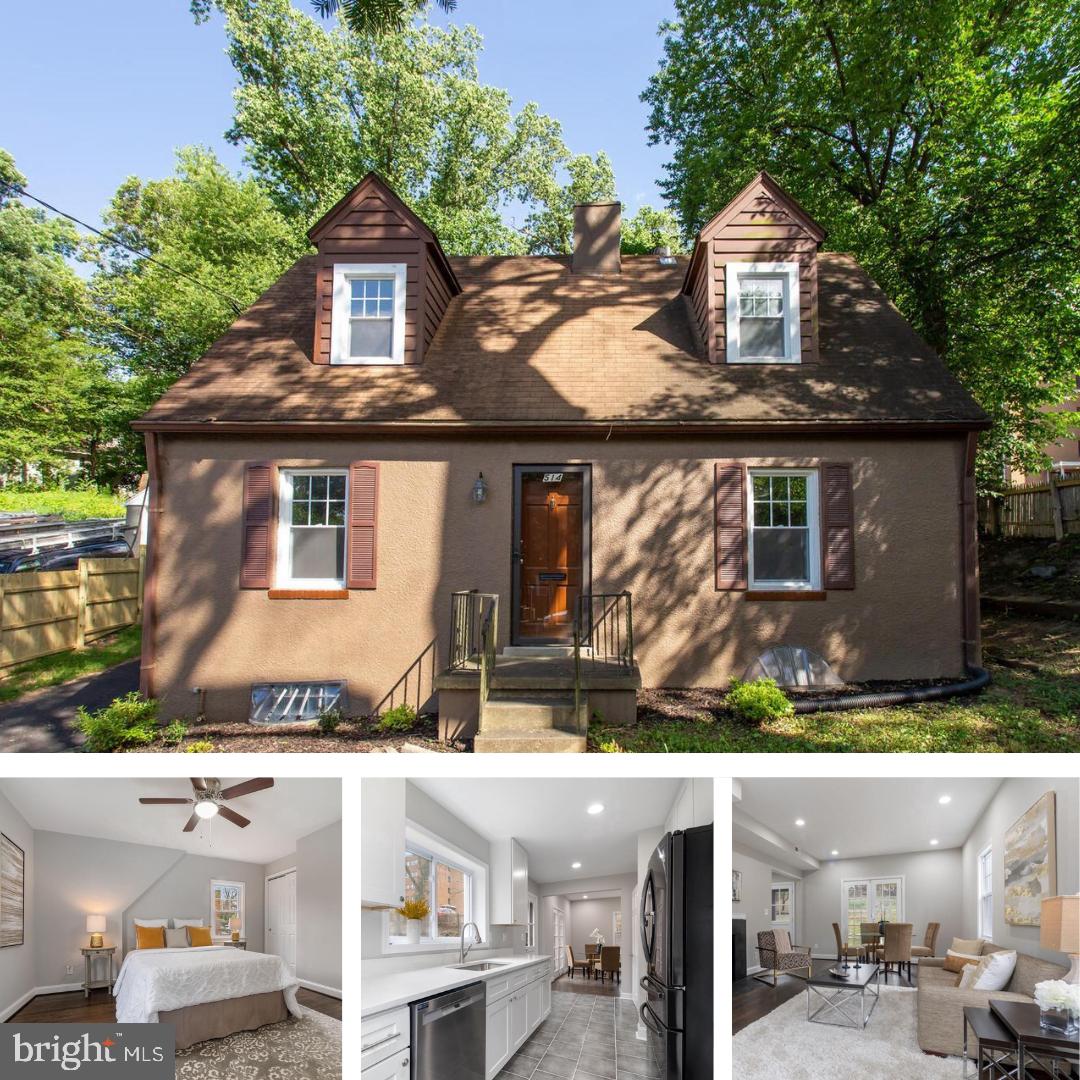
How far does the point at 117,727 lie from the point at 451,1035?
3.05 meters

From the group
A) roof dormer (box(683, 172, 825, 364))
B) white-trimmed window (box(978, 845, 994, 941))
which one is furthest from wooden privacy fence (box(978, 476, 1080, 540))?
white-trimmed window (box(978, 845, 994, 941))

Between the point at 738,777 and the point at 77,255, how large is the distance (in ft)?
30.6

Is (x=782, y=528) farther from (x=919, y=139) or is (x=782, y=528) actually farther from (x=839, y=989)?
(x=919, y=139)

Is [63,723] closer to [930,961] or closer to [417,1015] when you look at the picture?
[417,1015]

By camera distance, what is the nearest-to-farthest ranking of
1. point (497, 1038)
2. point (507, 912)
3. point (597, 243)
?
point (497, 1038)
point (507, 912)
point (597, 243)

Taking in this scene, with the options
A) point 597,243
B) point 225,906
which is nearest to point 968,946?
point 225,906

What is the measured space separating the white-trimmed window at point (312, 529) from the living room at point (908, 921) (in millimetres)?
4266

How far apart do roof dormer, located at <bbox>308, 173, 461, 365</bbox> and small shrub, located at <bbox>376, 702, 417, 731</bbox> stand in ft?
10.8

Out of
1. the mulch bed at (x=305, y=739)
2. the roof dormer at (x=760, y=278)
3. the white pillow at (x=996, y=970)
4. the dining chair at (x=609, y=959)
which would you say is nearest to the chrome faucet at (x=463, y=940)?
the mulch bed at (x=305, y=739)

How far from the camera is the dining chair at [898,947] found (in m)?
3.40

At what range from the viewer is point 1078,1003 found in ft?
10.5

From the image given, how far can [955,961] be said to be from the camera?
331cm

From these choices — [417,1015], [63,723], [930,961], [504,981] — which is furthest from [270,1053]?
[63,723]

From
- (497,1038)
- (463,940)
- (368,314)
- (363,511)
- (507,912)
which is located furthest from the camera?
(368,314)
